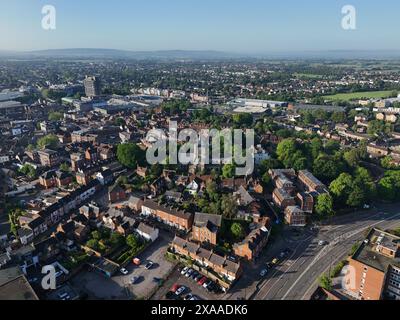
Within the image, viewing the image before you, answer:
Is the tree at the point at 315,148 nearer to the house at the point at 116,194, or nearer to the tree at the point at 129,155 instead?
the tree at the point at 129,155

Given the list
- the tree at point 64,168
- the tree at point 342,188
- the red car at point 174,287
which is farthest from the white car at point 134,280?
Answer: the tree at point 64,168

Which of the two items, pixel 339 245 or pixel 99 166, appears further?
pixel 99 166

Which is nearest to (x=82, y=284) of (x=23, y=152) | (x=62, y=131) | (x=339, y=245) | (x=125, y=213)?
(x=125, y=213)

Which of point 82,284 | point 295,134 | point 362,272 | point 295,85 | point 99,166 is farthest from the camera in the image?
point 295,85

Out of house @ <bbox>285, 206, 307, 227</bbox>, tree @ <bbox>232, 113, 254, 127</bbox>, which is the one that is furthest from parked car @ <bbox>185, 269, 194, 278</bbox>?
tree @ <bbox>232, 113, 254, 127</bbox>

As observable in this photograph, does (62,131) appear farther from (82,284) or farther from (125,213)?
(82,284)

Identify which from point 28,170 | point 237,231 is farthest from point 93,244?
point 28,170

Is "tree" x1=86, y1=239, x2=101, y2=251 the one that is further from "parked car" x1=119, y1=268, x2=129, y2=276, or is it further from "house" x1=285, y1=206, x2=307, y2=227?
"house" x1=285, y1=206, x2=307, y2=227
